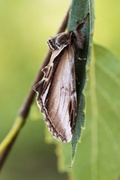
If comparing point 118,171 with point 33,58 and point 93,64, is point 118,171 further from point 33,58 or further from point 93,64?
point 33,58

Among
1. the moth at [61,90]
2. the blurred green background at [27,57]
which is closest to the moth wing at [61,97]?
the moth at [61,90]

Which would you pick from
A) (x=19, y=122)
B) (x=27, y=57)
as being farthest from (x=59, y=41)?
(x=27, y=57)

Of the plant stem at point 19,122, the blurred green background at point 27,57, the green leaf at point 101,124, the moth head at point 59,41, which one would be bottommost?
the blurred green background at point 27,57

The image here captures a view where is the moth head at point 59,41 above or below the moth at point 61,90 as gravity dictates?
above

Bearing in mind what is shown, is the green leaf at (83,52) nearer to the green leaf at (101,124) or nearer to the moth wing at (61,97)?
the moth wing at (61,97)

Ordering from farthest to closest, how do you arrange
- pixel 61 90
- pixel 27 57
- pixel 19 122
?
pixel 27 57 → pixel 19 122 → pixel 61 90

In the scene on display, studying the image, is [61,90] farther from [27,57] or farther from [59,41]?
[27,57]

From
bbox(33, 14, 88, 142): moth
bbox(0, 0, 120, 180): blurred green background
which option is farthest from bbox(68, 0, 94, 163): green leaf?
bbox(0, 0, 120, 180): blurred green background
